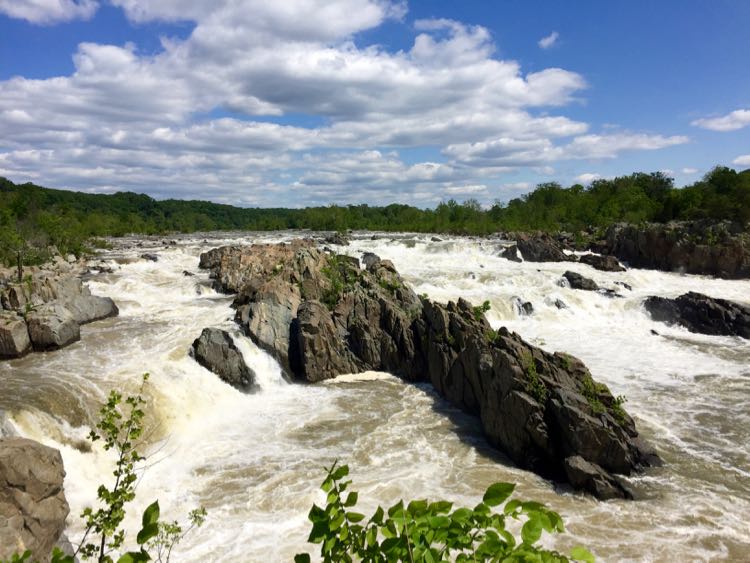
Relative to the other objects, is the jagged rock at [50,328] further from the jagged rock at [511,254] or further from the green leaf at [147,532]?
the jagged rock at [511,254]

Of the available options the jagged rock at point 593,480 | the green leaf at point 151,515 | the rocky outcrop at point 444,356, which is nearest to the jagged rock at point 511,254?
the rocky outcrop at point 444,356

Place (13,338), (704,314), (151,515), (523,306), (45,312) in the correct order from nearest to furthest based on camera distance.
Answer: (151,515) → (13,338) → (45,312) → (704,314) → (523,306)

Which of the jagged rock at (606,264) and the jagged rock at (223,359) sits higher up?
the jagged rock at (606,264)

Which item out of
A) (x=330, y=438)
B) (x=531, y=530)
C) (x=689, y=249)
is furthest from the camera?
(x=689, y=249)

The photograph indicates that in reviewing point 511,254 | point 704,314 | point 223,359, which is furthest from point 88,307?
point 511,254

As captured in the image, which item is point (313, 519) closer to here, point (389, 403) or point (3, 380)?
point (389, 403)

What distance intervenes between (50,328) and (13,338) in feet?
4.33

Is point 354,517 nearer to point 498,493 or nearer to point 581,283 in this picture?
point 498,493

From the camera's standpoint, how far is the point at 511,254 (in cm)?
5141

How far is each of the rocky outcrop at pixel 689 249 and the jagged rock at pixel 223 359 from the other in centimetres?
4526

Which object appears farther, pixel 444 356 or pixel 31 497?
pixel 444 356

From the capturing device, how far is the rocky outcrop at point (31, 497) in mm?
8398

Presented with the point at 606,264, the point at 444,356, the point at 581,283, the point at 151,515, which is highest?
the point at 151,515

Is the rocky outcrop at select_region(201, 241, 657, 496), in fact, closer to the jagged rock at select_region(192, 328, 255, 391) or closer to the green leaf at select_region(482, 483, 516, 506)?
the jagged rock at select_region(192, 328, 255, 391)
